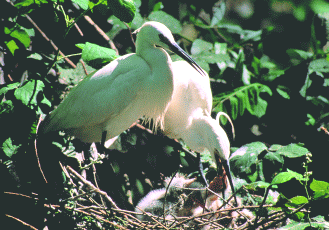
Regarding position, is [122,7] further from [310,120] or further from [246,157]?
[310,120]

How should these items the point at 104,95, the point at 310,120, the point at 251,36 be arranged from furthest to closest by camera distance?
the point at 251,36 < the point at 310,120 < the point at 104,95

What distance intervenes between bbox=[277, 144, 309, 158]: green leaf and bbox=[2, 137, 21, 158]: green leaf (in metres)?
1.35

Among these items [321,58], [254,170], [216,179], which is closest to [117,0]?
[216,179]

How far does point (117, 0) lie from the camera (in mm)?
1365

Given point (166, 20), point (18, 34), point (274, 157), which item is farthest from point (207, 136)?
point (18, 34)

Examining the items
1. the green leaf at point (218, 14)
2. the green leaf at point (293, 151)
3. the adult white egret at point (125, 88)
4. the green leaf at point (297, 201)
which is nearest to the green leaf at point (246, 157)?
the green leaf at point (293, 151)

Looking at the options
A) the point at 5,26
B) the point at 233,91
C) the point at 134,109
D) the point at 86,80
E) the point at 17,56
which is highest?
the point at 5,26

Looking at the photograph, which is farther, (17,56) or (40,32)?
(40,32)

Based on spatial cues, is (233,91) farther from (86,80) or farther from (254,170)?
(86,80)

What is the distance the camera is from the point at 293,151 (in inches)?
73.7

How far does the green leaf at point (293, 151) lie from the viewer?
182 cm

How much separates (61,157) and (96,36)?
973 mm

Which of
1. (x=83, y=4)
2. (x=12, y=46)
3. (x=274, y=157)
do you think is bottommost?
(x=274, y=157)

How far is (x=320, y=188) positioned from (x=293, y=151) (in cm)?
73
